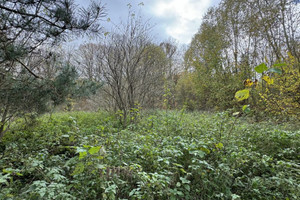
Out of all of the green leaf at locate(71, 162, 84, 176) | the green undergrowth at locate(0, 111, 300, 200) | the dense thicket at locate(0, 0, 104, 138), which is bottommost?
the green undergrowth at locate(0, 111, 300, 200)

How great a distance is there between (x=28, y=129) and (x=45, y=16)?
274cm

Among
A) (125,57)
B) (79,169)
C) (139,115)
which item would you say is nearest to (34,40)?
(79,169)

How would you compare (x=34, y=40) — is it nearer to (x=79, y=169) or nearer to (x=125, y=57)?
(x=79, y=169)

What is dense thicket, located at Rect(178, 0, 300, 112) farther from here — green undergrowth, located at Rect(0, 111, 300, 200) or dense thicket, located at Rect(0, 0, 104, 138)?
dense thicket, located at Rect(0, 0, 104, 138)

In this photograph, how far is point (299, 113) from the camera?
379 cm

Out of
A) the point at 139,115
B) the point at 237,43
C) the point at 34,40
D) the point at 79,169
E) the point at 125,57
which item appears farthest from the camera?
the point at 237,43

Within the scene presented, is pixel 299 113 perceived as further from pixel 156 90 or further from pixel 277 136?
pixel 156 90

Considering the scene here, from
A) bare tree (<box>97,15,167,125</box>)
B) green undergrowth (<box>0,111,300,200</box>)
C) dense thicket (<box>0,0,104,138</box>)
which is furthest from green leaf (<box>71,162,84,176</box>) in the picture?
bare tree (<box>97,15,167,125</box>)

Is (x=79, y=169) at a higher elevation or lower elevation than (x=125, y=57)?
lower

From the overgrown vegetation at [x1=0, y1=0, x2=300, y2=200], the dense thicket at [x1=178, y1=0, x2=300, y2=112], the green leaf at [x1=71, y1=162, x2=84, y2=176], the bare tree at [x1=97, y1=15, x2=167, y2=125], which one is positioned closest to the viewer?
the green leaf at [x1=71, y1=162, x2=84, y2=176]

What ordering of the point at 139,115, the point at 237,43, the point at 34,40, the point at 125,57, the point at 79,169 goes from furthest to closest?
the point at 237,43, the point at 125,57, the point at 139,115, the point at 34,40, the point at 79,169

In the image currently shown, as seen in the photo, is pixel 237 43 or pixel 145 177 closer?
pixel 145 177

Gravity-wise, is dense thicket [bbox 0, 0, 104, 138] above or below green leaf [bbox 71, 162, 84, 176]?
above

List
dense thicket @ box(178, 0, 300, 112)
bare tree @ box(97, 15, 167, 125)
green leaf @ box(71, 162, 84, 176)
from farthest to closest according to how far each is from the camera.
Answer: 1. dense thicket @ box(178, 0, 300, 112)
2. bare tree @ box(97, 15, 167, 125)
3. green leaf @ box(71, 162, 84, 176)
